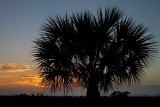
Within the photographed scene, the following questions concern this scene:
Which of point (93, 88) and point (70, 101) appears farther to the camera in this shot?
point (70, 101)

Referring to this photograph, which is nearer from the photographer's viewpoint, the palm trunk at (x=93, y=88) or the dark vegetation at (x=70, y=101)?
the dark vegetation at (x=70, y=101)

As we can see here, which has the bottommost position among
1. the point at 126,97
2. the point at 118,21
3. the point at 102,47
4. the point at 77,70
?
the point at 126,97

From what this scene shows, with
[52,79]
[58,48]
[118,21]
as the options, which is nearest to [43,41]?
[58,48]

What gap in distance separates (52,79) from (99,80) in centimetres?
205

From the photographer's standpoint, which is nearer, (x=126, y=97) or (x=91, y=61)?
(x=91, y=61)

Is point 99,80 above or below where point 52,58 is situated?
below

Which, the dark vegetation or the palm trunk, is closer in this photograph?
the dark vegetation

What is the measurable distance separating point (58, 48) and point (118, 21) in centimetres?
296

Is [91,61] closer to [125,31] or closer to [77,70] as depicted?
[77,70]

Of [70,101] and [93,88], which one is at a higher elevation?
[93,88]

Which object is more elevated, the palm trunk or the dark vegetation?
the palm trunk

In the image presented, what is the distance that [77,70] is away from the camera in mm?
13523

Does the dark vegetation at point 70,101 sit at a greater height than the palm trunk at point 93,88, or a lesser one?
lesser

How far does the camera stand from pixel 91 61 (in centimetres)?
1355
